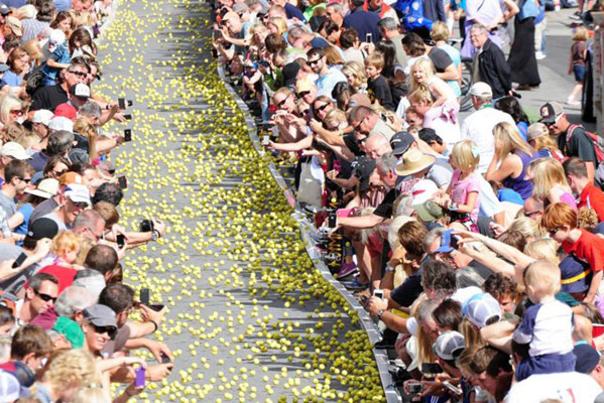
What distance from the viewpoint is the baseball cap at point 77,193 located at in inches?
544

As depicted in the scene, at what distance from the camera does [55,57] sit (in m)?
20.6

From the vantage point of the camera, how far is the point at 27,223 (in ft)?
47.3

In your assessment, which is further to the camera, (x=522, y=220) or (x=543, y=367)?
(x=522, y=220)

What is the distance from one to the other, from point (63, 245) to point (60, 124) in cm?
491

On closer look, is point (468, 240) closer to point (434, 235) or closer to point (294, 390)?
point (434, 235)

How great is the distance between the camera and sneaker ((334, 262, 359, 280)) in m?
17.2

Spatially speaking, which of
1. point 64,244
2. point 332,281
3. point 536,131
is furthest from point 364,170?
point 64,244

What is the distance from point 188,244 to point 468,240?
27.0ft

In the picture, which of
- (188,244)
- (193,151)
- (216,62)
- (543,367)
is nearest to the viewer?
(543,367)

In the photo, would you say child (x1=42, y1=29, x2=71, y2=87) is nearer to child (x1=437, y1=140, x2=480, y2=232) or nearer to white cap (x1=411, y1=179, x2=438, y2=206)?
white cap (x1=411, y1=179, x2=438, y2=206)

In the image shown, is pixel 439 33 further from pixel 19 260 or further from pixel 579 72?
pixel 19 260

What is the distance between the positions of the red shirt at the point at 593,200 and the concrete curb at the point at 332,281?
2377 mm

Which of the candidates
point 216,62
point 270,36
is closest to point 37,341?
point 270,36

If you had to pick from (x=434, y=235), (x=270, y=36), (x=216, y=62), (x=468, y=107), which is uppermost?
(x=434, y=235)
